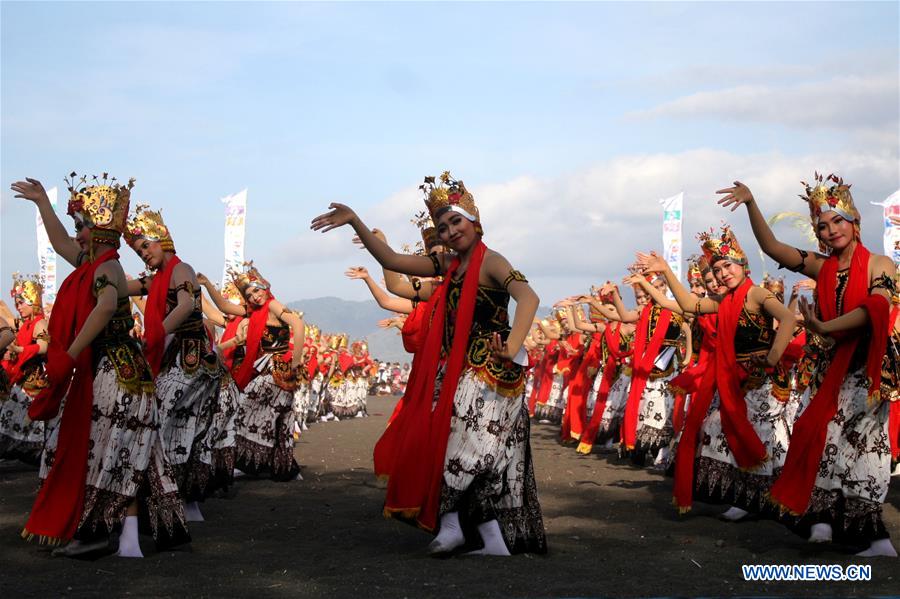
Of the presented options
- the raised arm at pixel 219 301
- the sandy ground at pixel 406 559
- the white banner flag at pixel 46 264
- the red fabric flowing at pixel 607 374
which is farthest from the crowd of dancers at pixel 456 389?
the white banner flag at pixel 46 264

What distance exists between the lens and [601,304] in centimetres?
1616

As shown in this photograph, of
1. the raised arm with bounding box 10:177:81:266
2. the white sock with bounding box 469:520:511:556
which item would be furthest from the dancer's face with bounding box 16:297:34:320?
the white sock with bounding box 469:520:511:556

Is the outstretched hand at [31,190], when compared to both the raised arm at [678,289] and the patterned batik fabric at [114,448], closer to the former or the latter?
the patterned batik fabric at [114,448]

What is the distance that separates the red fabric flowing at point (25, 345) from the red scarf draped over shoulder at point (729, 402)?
26.5 ft

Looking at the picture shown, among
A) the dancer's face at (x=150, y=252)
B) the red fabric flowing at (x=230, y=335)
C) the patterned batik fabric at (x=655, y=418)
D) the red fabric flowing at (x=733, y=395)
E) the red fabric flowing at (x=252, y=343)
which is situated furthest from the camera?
the patterned batik fabric at (x=655, y=418)

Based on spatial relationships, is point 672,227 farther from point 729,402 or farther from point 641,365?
point 729,402

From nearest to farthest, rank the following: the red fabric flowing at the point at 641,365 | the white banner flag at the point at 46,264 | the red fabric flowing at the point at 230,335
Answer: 1. the red fabric flowing at the point at 230,335
2. the red fabric flowing at the point at 641,365
3. the white banner flag at the point at 46,264

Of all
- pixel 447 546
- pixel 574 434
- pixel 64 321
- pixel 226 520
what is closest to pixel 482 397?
pixel 447 546

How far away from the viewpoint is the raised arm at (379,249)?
22.9ft

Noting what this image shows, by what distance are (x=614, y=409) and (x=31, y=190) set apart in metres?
10.4

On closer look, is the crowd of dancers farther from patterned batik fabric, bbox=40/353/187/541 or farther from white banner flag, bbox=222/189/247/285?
white banner flag, bbox=222/189/247/285

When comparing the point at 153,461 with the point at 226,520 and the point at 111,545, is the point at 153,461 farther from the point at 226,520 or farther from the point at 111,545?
the point at 226,520

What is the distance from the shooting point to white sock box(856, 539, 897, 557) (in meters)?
7.48

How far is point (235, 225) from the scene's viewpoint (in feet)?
93.1
